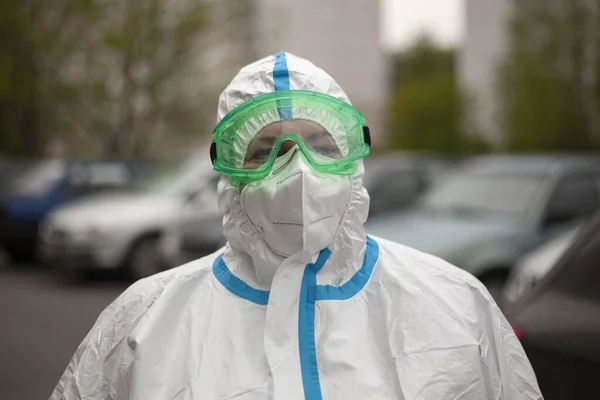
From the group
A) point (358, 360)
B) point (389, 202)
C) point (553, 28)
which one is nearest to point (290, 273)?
point (358, 360)

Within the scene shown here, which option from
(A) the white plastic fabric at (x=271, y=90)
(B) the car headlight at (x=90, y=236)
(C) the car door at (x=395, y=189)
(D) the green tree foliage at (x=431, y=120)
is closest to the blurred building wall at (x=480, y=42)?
(D) the green tree foliage at (x=431, y=120)

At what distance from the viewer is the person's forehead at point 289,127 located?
7.41 ft

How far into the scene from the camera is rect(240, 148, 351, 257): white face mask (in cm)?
221

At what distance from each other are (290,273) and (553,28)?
82.1 feet

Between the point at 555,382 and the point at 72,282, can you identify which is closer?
the point at 555,382

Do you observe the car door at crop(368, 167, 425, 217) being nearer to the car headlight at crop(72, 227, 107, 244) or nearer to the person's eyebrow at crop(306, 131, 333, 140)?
the car headlight at crop(72, 227, 107, 244)

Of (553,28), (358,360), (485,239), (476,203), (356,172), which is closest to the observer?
(358,360)

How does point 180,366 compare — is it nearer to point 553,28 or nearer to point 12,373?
point 12,373

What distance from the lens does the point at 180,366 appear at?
2.17m

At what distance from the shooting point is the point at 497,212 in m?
7.70

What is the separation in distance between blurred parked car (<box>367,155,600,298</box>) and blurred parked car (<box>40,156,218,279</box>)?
134 inches

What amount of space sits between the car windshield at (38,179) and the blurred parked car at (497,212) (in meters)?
7.26

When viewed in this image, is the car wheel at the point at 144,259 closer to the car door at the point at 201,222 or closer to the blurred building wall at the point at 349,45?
the car door at the point at 201,222

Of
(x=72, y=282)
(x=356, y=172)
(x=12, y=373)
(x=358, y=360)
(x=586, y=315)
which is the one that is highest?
(x=356, y=172)
